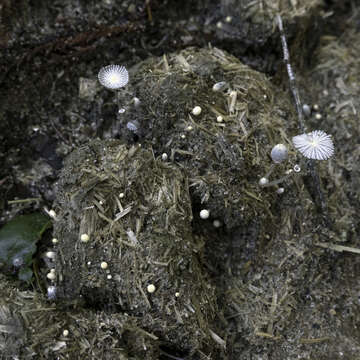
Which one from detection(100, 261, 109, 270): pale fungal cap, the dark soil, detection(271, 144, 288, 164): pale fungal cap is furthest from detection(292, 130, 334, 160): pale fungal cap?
detection(100, 261, 109, 270): pale fungal cap

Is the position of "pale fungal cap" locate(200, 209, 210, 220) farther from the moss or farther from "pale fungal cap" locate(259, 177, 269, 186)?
the moss

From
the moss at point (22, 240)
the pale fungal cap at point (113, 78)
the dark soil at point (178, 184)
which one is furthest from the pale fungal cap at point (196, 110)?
the moss at point (22, 240)

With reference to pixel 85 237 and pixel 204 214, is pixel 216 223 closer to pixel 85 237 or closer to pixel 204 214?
pixel 204 214

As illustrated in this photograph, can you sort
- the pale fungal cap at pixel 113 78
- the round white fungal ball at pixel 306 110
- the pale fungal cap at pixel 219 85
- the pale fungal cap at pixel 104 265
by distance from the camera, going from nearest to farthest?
the pale fungal cap at pixel 104 265 → the pale fungal cap at pixel 113 78 → the pale fungal cap at pixel 219 85 → the round white fungal ball at pixel 306 110

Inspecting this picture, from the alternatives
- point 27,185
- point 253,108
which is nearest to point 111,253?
point 27,185

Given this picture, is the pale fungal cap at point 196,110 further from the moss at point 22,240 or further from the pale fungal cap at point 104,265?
the moss at point 22,240

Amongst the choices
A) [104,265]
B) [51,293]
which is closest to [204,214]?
[104,265]
